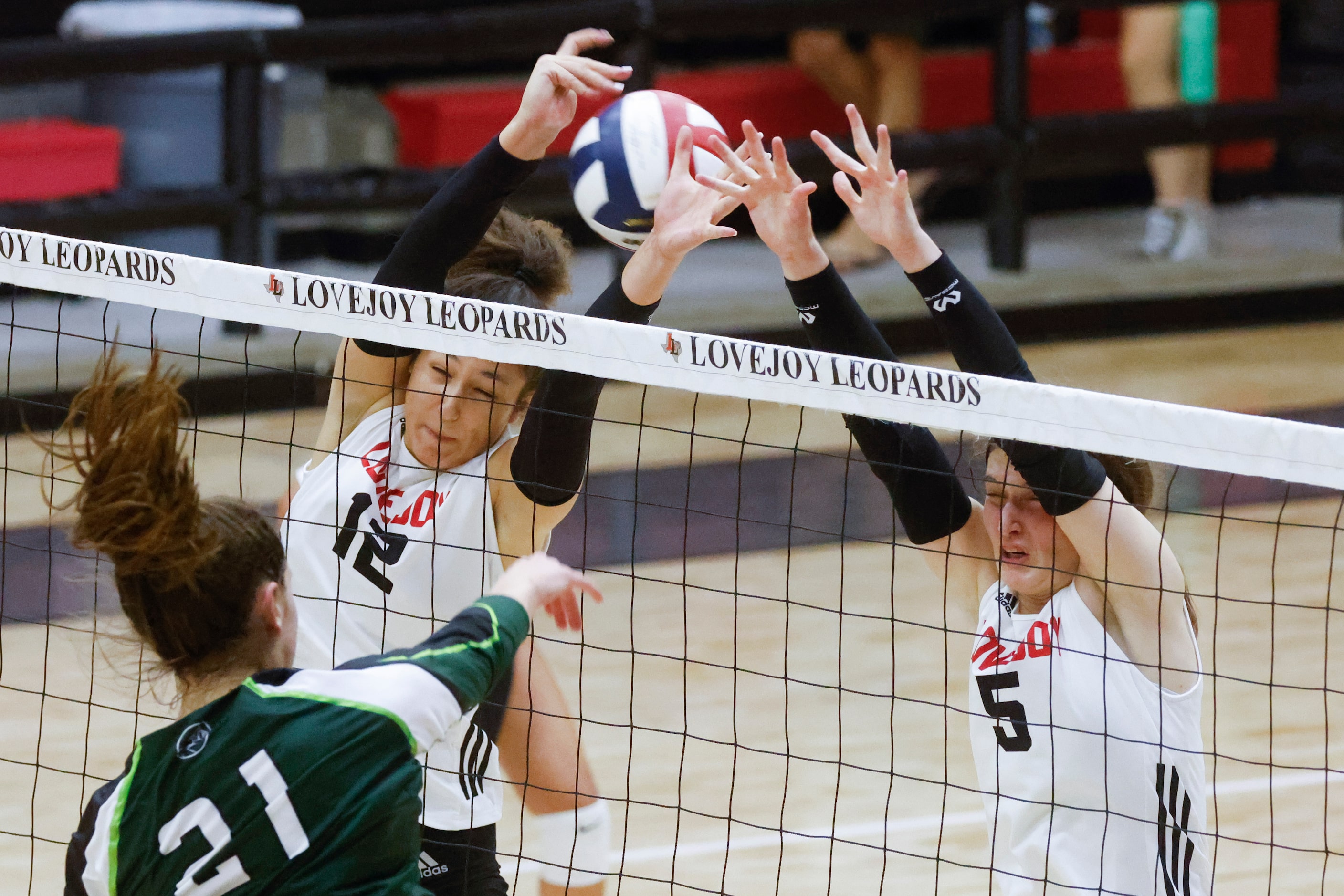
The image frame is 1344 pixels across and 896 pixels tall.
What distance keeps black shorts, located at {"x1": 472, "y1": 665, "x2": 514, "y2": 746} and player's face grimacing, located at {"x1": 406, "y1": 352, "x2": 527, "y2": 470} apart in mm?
402

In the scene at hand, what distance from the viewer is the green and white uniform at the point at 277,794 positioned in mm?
2025

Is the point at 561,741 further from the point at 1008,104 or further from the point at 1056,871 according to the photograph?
the point at 1008,104

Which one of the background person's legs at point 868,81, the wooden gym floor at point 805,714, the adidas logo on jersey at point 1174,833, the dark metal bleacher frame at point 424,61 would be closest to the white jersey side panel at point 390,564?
the wooden gym floor at point 805,714

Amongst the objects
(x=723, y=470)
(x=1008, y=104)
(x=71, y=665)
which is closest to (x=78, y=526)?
(x=71, y=665)

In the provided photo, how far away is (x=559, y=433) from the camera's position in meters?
2.82

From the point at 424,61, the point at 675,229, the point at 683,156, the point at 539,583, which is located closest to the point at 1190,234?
the point at 424,61

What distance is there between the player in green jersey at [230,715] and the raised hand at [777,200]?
883 millimetres

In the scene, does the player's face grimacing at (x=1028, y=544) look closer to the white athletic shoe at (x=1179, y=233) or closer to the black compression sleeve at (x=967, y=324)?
the black compression sleeve at (x=967, y=324)

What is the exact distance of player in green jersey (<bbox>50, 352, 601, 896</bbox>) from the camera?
2.03 metres

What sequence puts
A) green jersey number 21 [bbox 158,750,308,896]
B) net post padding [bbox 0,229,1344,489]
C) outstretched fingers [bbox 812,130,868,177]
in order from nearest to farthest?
green jersey number 21 [bbox 158,750,308,896] → net post padding [bbox 0,229,1344,489] → outstretched fingers [bbox 812,130,868,177]

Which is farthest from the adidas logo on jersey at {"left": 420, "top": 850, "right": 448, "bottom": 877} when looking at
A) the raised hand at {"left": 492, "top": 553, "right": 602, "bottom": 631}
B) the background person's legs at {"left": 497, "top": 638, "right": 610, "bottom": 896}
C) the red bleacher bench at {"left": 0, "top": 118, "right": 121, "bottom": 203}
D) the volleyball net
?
the red bleacher bench at {"left": 0, "top": 118, "right": 121, "bottom": 203}

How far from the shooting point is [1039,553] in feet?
8.90

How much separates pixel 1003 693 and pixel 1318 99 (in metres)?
7.49

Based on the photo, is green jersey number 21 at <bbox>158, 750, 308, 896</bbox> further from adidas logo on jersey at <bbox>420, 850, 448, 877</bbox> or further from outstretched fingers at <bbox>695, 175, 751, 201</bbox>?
outstretched fingers at <bbox>695, 175, 751, 201</bbox>
